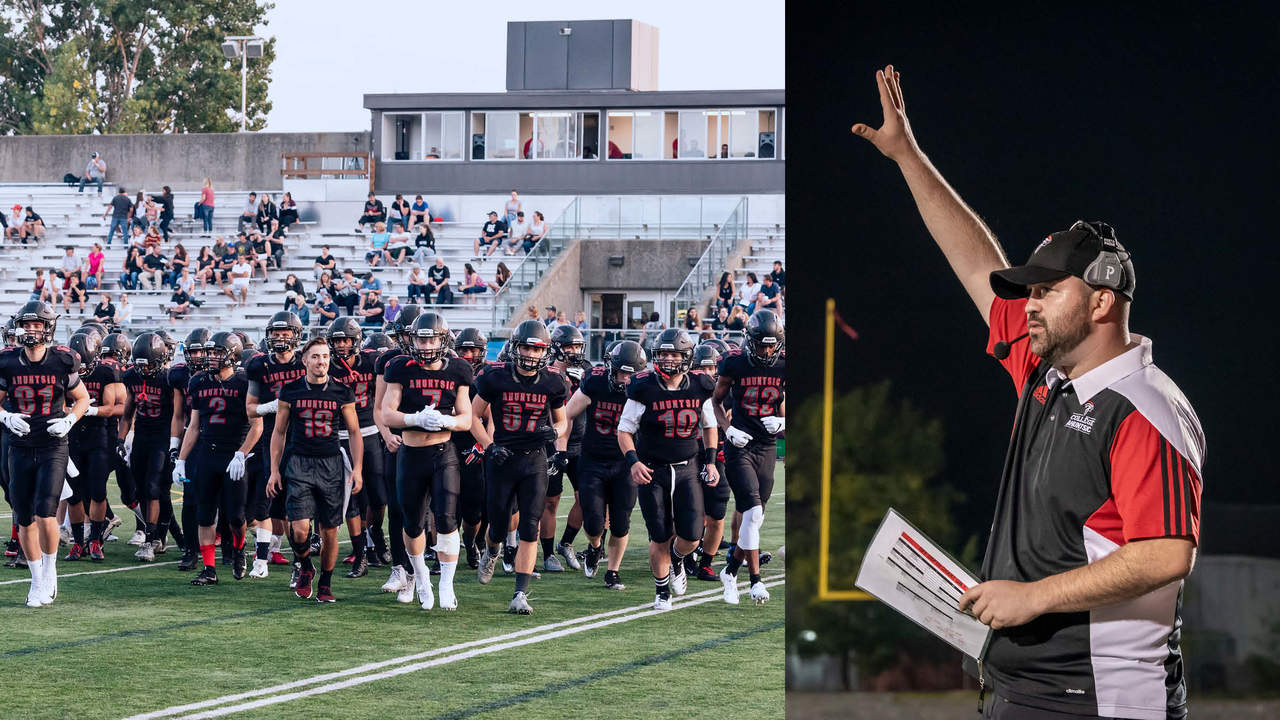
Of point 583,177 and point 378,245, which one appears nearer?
point 378,245

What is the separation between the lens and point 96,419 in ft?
39.1

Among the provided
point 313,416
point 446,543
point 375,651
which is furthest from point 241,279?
point 375,651

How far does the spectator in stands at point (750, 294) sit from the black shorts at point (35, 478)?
605 inches

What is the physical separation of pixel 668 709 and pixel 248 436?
4.74 metres

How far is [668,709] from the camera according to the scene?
23.8 feet

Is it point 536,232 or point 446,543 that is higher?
point 536,232

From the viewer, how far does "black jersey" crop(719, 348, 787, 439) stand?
10586 mm

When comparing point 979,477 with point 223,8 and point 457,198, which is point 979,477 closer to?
point 457,198

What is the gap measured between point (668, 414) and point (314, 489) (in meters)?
2.37

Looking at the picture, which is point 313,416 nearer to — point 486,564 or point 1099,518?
point 486,564

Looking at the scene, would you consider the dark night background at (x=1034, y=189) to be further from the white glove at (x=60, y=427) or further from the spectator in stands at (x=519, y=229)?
the spectator in stands at (x=519, y=229)

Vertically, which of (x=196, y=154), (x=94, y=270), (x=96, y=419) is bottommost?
(x=96, y=419)

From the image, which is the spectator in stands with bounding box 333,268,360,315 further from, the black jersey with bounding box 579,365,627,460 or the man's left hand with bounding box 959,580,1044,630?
the man's left hand with bounding box 959,580,1044,630

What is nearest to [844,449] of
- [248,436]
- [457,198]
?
[248,436]
